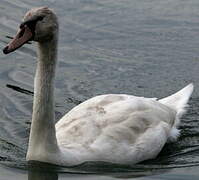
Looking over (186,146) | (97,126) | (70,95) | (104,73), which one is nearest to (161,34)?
(104,73)

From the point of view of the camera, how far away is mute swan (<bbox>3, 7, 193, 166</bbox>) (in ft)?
29.3

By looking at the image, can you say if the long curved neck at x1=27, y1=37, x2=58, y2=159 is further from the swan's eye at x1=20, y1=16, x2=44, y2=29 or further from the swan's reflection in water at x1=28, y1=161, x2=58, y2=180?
the swan's eye at x1=20, y1=16, x2=44, y2=29

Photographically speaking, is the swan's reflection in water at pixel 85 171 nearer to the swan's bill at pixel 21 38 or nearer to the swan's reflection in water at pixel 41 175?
the swan's reflection in water at pixel 41 175

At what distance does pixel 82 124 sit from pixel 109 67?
13.1ft

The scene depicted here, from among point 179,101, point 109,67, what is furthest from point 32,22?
point 109,67

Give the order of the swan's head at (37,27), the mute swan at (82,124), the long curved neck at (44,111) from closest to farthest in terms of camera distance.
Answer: the swan's head at (37,27) → the mute swan at (82,124) → the long curved neck at (44,111)

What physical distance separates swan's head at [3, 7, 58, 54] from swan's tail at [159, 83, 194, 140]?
2876 mm

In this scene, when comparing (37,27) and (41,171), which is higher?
(37,27)

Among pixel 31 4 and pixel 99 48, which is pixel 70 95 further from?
pixel 31 4

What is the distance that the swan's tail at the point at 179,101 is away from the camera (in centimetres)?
1131

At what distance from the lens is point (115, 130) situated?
975cm

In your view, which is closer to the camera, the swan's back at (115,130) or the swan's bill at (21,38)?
the swan's bill at (21,38)

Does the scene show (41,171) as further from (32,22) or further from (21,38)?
(32,22)

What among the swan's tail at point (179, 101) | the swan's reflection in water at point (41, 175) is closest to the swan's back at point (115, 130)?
the swan's reflection in water at point (41, 175)
